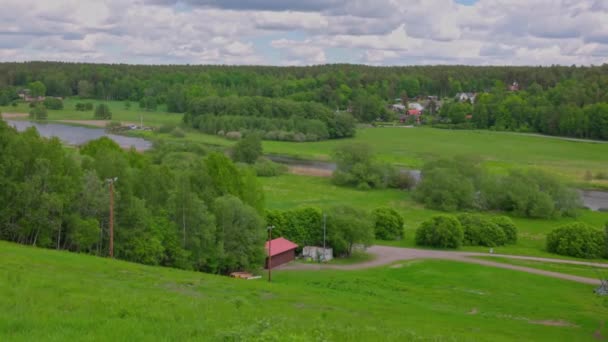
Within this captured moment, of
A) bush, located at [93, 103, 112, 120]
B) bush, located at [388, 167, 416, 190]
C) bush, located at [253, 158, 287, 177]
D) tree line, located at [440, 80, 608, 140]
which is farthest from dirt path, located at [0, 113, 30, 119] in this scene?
tree line, located at [440, 80, 608, 140]

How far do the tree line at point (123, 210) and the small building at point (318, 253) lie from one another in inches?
330

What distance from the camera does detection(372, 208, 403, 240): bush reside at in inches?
2363

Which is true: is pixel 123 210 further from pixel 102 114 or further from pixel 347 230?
pixel 102 114

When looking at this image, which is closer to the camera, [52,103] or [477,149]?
[477,149]

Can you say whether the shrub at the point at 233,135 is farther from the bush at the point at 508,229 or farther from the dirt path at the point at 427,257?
the dirt path at the point at 427,257

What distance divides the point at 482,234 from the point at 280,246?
2204 centimetres

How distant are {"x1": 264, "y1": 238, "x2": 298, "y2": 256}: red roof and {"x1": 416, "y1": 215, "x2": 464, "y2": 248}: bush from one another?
1432 cm

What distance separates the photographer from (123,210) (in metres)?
38.4

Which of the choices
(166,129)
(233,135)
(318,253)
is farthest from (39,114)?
(318,253)

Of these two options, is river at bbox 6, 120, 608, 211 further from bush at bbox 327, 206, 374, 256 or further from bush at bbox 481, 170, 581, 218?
bush at bbox 327, 206, 374, 256

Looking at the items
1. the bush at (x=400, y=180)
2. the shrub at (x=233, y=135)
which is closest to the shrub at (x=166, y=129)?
the shrub at (x=233, y=135)

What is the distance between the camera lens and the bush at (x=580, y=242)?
5553 cm

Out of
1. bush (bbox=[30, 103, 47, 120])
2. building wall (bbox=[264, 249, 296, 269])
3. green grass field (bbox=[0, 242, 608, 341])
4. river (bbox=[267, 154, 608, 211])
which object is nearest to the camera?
green grass field (bbox=[0, 242, 608, 341])

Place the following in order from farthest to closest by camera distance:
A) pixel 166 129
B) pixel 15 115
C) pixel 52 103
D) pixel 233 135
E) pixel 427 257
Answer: pixel 52 103 → pixel 15 115 → pixel 166 129 → pixel 233 135 → pixel 427 257
